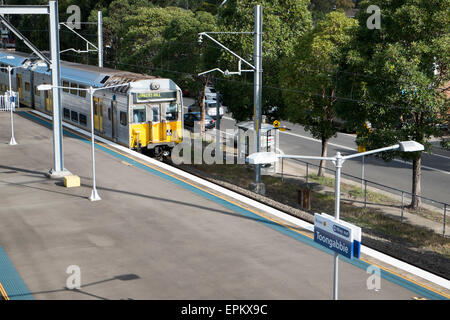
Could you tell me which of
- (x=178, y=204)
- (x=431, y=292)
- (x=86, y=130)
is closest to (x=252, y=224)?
(x=178, y=204)

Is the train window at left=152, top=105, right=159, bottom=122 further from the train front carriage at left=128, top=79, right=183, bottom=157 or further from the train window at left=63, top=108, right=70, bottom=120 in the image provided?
the train window at left=63, top=108, right=70, bottom=120

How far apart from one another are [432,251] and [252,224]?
7149 millimetres

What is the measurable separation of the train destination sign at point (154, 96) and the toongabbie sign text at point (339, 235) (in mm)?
18238

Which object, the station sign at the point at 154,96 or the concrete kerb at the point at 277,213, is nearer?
the concrete kerb at the point at 277,213

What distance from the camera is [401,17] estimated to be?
77.8 ft

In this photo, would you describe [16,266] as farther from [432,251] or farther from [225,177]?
[225,177]

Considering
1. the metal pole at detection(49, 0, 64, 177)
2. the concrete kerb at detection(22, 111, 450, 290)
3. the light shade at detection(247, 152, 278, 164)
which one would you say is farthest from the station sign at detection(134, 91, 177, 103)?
the light shade at detection(247, 152, 278, 164)

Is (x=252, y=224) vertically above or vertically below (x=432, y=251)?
above

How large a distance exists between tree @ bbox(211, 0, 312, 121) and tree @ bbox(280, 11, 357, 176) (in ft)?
5.97

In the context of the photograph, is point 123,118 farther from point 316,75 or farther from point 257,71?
point 316,75

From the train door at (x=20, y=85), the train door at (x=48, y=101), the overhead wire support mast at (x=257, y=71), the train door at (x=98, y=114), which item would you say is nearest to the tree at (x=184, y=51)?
the train door at (x=98, y=114)

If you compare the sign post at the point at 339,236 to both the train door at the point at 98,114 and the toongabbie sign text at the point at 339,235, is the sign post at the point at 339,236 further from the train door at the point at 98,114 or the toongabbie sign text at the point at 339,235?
the train door at the point at 98,114

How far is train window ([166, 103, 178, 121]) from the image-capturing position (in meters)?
30.0

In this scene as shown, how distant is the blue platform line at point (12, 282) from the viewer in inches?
542
